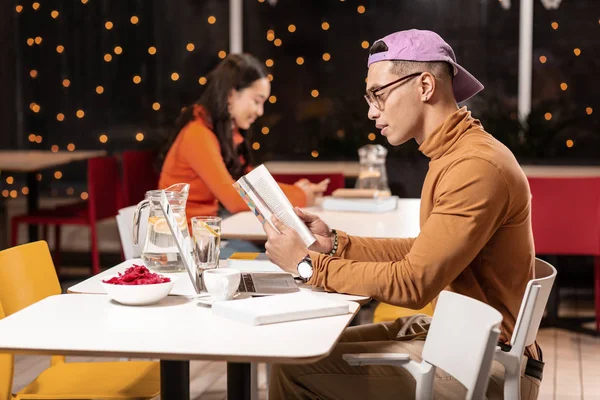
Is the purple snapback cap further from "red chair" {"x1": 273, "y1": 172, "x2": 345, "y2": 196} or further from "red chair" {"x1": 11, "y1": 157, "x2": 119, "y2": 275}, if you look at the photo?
"red chair" {"x1": 11, "y1": 157, "x2": 119, "y2": 275}

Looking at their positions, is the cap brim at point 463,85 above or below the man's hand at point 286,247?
above

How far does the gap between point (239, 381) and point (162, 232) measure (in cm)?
49

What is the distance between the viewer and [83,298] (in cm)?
232

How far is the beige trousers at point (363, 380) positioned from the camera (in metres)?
2.18

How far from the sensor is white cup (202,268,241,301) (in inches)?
86.7

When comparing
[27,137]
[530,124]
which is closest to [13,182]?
[27,137]

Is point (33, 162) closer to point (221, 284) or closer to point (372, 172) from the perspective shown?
point (372, 172)

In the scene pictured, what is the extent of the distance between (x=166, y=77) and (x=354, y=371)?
14.8 ft

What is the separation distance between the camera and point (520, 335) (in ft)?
6.92

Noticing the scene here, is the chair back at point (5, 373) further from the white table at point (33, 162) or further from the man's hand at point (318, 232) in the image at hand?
the white table at point (33, 162)

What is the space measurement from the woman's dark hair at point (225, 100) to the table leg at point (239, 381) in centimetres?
208

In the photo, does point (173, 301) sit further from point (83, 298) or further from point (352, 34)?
point (352, 34)

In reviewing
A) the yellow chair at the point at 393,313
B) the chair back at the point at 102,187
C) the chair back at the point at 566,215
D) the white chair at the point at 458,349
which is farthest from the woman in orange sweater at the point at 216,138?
the white chair at the point at 458,349

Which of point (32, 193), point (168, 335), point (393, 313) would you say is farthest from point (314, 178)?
point (168, 335)
